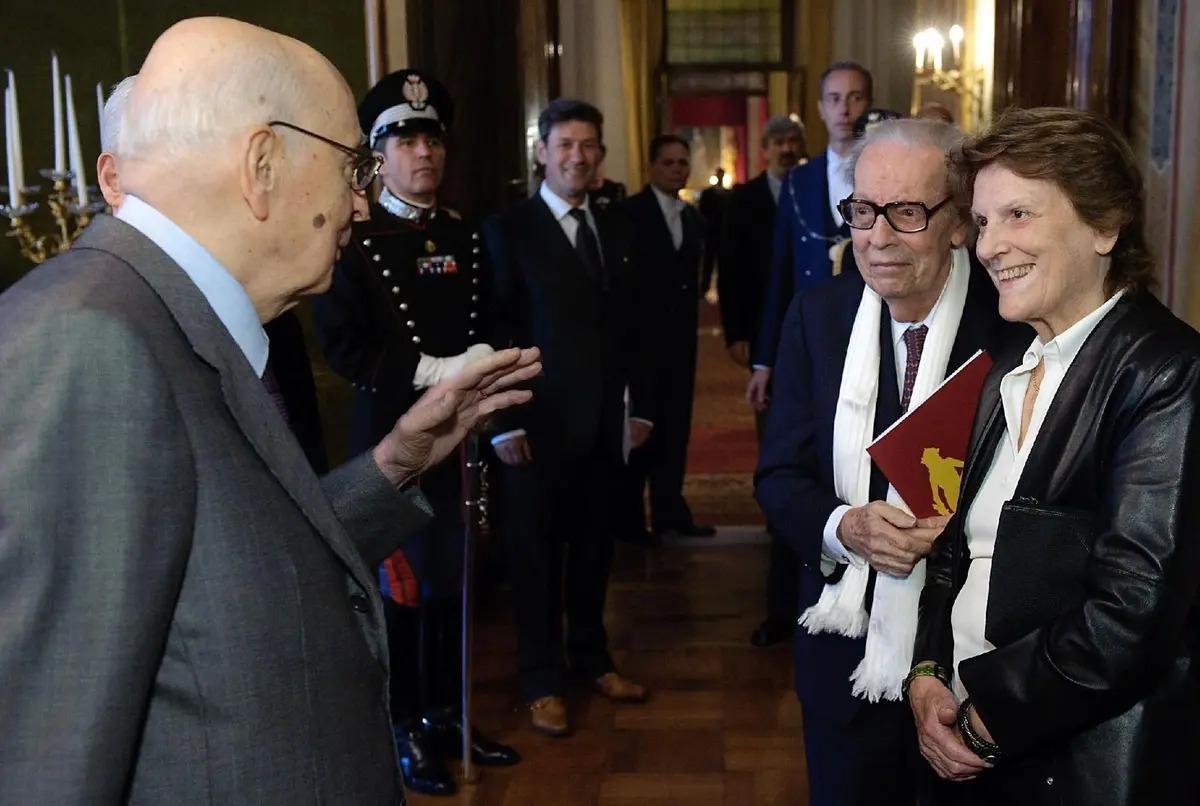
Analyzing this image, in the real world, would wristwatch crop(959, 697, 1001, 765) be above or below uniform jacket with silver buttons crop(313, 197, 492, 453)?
below

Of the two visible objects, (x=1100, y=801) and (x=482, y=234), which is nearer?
(x=1100, y=801)

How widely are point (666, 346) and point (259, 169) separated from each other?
4.34m

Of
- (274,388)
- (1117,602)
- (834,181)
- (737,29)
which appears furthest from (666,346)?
(737,29)

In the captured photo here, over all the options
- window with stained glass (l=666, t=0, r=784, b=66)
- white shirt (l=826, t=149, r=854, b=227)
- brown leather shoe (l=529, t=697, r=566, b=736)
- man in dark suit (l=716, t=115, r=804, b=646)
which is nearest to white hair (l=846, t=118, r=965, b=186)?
white shirt (l=826, t=149, r=854, b=227)

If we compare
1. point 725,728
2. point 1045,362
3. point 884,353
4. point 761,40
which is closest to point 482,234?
point 725,728

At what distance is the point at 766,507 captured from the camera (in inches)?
82.7

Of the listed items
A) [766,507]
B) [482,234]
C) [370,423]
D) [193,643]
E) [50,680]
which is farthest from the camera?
[482,234]

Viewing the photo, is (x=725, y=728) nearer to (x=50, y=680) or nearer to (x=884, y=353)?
(x=884, y=353)

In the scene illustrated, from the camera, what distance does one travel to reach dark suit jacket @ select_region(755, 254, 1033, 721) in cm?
198

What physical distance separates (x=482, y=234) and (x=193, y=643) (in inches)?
103

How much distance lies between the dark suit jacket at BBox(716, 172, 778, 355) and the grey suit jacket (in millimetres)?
4167

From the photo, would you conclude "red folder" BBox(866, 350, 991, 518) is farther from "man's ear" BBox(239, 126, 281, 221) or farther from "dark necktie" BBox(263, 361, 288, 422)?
"dark necktie" BBox(263, 361, 288, 422)

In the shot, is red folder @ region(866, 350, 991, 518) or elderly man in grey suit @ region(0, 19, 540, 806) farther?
red folder @ region(866, 350, 991, 518)

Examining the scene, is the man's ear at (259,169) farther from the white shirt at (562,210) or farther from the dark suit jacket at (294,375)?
the white shirt at (562,210)
